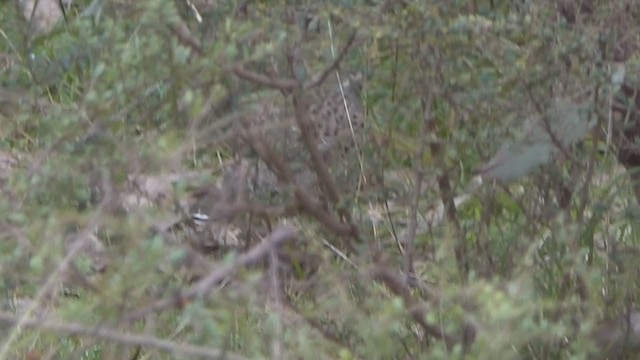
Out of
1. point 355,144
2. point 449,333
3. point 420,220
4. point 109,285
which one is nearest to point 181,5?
point 355,144

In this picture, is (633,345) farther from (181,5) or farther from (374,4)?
(181,5)

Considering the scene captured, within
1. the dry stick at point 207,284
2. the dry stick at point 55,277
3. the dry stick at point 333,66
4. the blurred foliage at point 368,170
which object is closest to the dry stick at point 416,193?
the blurred foliage at point 368,170

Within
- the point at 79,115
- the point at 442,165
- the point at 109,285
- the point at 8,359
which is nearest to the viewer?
the point at 109,285

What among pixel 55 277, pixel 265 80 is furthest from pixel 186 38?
pixel 55 277

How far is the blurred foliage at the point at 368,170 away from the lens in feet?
6.91

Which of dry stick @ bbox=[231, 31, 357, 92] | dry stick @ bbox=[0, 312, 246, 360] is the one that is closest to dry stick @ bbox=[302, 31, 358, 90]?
dry stick @ bbox=[231, 31, 357, 92]

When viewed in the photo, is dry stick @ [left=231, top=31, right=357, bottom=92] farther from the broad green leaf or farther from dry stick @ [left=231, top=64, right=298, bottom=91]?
the broad green leaf

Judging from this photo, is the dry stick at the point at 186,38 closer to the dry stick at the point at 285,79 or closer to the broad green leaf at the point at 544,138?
the dry stick at the point at 285,79

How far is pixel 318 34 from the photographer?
3.00 metres

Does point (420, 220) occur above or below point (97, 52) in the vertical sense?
below

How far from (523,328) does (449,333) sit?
44 centimetres

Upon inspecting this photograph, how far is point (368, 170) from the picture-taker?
3.23 meters

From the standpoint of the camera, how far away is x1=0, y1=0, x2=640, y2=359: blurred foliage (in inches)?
83.0

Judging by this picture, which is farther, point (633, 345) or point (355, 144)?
point (355, 144)
